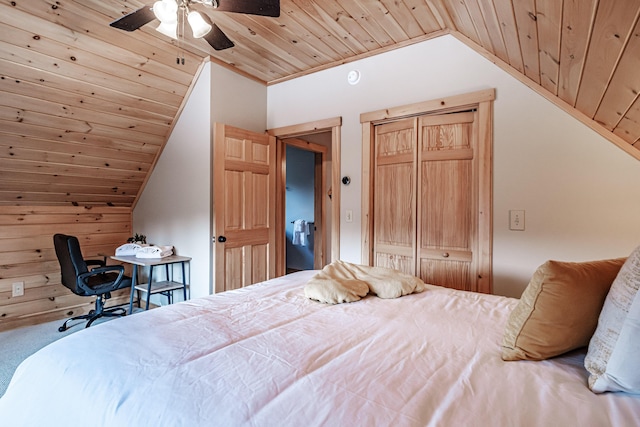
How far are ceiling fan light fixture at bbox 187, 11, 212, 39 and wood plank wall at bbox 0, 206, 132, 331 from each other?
108 inches

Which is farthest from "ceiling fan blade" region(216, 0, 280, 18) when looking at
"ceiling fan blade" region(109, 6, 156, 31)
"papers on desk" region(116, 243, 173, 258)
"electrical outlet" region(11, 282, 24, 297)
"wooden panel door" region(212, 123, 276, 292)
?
"electrical outlet" region(11, 282, 24, 297)

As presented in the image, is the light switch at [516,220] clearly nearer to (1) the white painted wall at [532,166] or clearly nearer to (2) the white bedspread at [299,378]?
(1) the white painted wall at [532,166]

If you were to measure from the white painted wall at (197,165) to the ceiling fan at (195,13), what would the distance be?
1.19 metres

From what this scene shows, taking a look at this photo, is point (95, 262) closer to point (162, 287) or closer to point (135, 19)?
point (162, 287)

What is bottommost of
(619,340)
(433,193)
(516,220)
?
(619,340)

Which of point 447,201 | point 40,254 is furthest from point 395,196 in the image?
Answer: point 40,254

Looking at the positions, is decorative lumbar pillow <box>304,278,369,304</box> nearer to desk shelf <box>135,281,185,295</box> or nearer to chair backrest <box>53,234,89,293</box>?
desk shelf <box>135,281,185,295</box>

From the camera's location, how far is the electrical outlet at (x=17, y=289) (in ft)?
10.4

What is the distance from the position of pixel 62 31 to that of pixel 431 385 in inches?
123

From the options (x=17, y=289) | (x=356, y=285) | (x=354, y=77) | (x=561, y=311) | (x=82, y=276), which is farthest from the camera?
(x=17, y=289)

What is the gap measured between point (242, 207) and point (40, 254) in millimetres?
2147

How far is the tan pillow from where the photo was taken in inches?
39.0

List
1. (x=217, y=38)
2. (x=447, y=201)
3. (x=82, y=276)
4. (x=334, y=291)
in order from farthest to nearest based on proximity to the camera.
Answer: (x=82, y=276) → (x=447, y=201) → (x=217, y=38) → (x=334, y=291)

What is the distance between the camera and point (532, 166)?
2.29 meters
